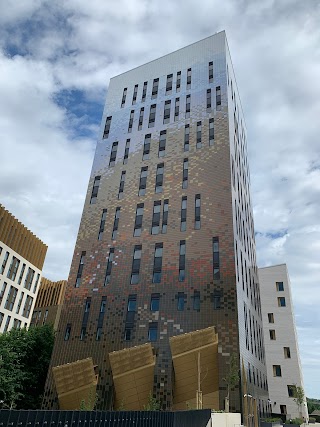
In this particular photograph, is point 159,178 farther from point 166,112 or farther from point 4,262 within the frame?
point 4,262

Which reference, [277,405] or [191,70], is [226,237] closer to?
[191,70]

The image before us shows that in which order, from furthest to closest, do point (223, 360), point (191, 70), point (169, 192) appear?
point (191, 70) → point (169, 192) → point (223, 360)

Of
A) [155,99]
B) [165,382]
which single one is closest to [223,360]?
[165,382]

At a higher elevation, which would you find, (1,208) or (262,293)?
(1,208)

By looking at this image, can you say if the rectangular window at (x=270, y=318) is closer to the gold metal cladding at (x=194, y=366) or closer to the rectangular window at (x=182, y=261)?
the rectangular window at (x=182, y=261)

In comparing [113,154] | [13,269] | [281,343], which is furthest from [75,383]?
[281,343]

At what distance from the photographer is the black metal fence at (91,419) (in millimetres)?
7864

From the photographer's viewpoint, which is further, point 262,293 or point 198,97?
point 262,293

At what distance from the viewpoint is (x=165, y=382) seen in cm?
3083

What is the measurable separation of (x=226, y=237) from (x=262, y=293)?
3432 centimetres

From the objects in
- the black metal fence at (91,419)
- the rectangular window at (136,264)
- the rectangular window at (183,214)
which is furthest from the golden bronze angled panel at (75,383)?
the black metal fence at (91,419)

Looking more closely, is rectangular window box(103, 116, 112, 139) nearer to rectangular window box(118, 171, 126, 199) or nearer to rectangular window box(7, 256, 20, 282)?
rectangular window box(118, 171, 126, 199)

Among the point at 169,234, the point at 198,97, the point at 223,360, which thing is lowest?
the point at 223,360

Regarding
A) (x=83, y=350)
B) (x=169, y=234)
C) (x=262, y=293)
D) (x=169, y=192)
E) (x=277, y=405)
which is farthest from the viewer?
(x=262, y=293)
